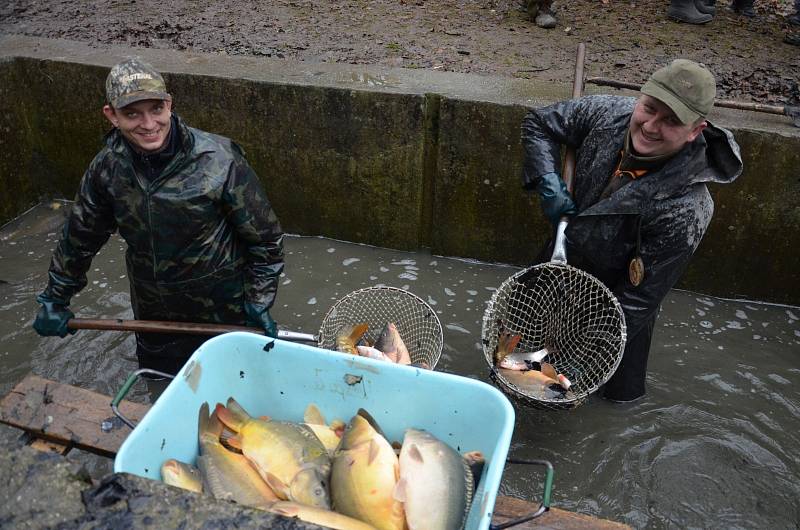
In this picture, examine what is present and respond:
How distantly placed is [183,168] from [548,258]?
6.77 ft

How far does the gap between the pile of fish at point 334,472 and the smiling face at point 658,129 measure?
1790 mm

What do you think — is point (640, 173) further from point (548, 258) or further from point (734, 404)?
point (734, 404)

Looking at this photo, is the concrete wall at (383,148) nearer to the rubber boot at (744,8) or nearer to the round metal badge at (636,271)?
the round metal badge at (636,271)

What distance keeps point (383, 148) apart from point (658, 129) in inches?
101

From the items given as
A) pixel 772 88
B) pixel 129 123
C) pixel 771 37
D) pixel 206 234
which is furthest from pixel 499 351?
pixel 771 37

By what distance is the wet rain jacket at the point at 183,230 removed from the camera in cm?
297

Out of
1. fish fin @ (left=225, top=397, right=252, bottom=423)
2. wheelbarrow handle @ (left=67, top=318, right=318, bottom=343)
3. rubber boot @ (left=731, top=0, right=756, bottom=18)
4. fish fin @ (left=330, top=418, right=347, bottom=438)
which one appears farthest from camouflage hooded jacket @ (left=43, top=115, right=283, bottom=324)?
rubber boot @ (left=731, top=0, right=756, bottom=18)

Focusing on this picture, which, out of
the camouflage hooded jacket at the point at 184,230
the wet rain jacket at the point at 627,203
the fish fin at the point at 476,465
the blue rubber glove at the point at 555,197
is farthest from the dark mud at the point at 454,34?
the fish fin at the point at 476,465

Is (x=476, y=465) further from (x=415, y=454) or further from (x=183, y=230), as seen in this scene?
(x=183, y=230)

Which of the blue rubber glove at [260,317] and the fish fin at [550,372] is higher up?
the blue rubber glove at [260,317]

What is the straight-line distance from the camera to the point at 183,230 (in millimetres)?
3084

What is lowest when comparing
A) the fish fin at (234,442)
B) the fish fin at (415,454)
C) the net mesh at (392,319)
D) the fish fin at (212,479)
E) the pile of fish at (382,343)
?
the net mesh at (392,319)

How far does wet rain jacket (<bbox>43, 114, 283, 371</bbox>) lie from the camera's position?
2973mm

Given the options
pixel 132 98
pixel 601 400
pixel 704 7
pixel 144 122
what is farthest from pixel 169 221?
pixel 704 7
